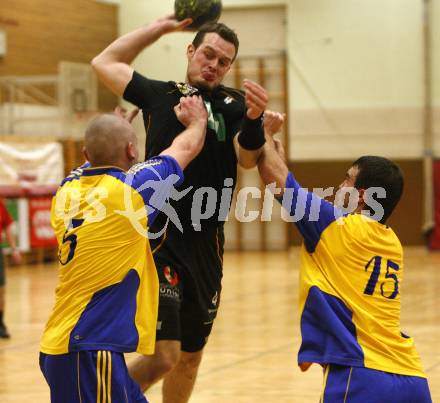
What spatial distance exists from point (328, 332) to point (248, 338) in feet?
16.8

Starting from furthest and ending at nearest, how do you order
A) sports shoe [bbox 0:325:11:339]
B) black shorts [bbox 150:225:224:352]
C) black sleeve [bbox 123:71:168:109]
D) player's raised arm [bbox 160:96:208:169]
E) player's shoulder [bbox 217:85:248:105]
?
sports shoe [bbox 0:325:11:339] < player's shoulder [bbox 217:85:248:105] < black sleeve [bbox 123:71:168:109] < black shorts [bbox 150:225:224:352] < player's raised arm [bbox 160:96:208:169]

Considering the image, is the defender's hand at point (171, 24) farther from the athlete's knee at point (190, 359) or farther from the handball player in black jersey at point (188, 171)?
the athlete's knee at point (190, 359)

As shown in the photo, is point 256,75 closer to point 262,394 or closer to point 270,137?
point 262,394

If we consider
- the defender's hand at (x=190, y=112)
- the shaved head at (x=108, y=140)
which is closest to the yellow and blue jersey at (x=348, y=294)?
the defender's hand at (x=190, y=112)

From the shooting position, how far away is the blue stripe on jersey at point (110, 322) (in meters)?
3.49

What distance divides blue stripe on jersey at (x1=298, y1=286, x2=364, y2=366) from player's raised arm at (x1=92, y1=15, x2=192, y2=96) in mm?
1567

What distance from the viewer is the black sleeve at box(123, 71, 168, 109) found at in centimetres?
450

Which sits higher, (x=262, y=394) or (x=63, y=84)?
(x=63, y=84)

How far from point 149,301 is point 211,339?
4.94 m

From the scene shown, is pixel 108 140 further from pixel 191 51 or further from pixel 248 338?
pixel 248 338

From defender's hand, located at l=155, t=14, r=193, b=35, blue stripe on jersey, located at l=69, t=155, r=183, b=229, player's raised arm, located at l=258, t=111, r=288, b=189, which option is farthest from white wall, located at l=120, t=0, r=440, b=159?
blue stripe on jersey, located at l=69, t=155, r=183, b=229

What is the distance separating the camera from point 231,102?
458 cm

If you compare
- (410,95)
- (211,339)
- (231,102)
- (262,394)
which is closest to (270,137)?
(231,102)

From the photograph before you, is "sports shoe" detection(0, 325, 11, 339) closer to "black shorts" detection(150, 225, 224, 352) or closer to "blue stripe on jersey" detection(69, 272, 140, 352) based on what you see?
"black shorts" detection(150, 225, 224, 352)
